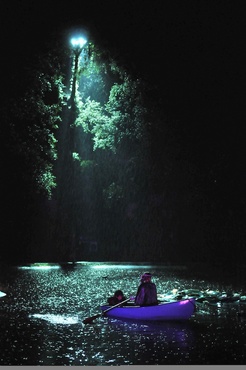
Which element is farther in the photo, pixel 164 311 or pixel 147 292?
pixel 147 292

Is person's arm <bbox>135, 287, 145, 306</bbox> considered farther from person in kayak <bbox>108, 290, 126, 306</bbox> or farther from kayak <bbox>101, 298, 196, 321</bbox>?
person in kayak <bbox>108, 290, 126, 306</bbox>

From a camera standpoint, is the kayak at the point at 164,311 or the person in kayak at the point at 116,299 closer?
the kayak at the point at 164,311

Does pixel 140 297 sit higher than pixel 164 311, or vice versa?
pixel 140 297

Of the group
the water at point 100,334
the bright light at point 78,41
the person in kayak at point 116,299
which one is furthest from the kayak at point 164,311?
the bright light at point 78,41

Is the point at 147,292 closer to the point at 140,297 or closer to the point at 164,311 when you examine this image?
the point at 140,297

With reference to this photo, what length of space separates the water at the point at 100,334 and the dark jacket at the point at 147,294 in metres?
0.66

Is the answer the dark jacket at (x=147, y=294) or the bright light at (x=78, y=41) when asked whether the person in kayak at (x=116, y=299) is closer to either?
the dark jacket at (x=147, y=294)

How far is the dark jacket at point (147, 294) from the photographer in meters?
17.2

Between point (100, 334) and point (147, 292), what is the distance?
249 cm

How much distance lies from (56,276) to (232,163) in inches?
568

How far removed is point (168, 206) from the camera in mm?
46844

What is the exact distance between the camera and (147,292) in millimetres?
17281

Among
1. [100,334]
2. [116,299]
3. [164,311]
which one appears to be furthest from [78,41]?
[100,334]

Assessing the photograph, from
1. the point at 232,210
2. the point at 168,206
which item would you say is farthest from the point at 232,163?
the point at 168,206
